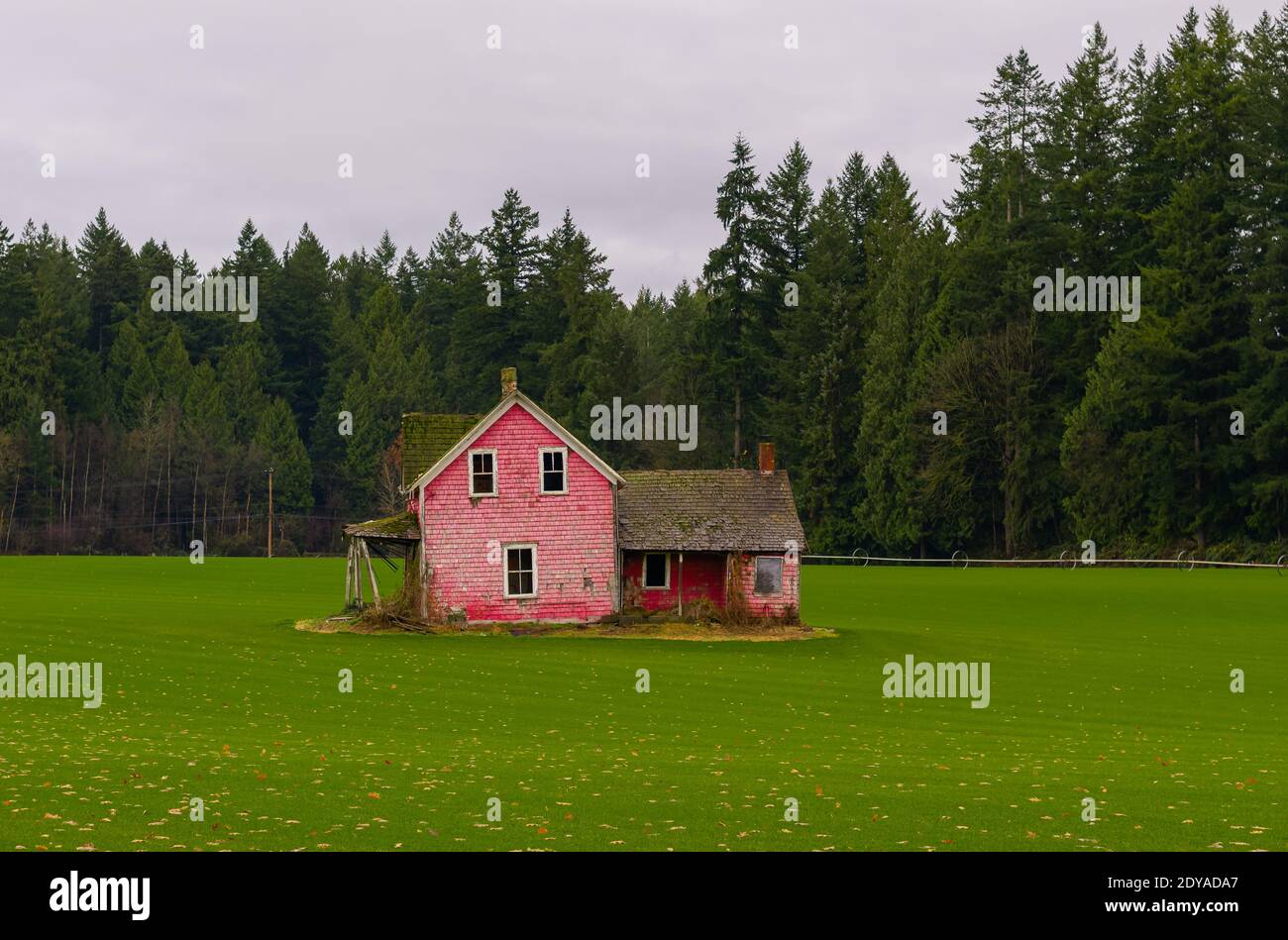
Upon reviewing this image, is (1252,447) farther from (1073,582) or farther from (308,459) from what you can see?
(308,459)

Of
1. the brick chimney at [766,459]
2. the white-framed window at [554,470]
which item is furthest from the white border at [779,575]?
the white-framed window at [554,470]

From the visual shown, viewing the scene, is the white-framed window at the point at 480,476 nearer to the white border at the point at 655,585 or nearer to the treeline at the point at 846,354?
the white border at the point at 655,585

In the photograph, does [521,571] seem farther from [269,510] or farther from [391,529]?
[269,510]

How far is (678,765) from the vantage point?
71.4 ft

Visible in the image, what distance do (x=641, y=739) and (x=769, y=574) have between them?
26406mm

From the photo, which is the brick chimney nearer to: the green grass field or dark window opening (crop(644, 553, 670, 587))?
dark window opening (crop(644, 553, 670, 587))

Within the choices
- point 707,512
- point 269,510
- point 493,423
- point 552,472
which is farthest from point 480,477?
point 269,510

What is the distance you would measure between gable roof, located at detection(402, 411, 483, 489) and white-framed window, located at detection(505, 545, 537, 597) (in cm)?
425

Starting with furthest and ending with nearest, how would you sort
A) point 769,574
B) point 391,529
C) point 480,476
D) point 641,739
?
point 769,574, point 480,476, point 391,529, point 641,739

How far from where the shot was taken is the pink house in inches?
1973

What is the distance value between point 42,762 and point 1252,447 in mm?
76321

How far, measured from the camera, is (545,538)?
50719 millimetres

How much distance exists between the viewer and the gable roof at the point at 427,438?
171 feet
